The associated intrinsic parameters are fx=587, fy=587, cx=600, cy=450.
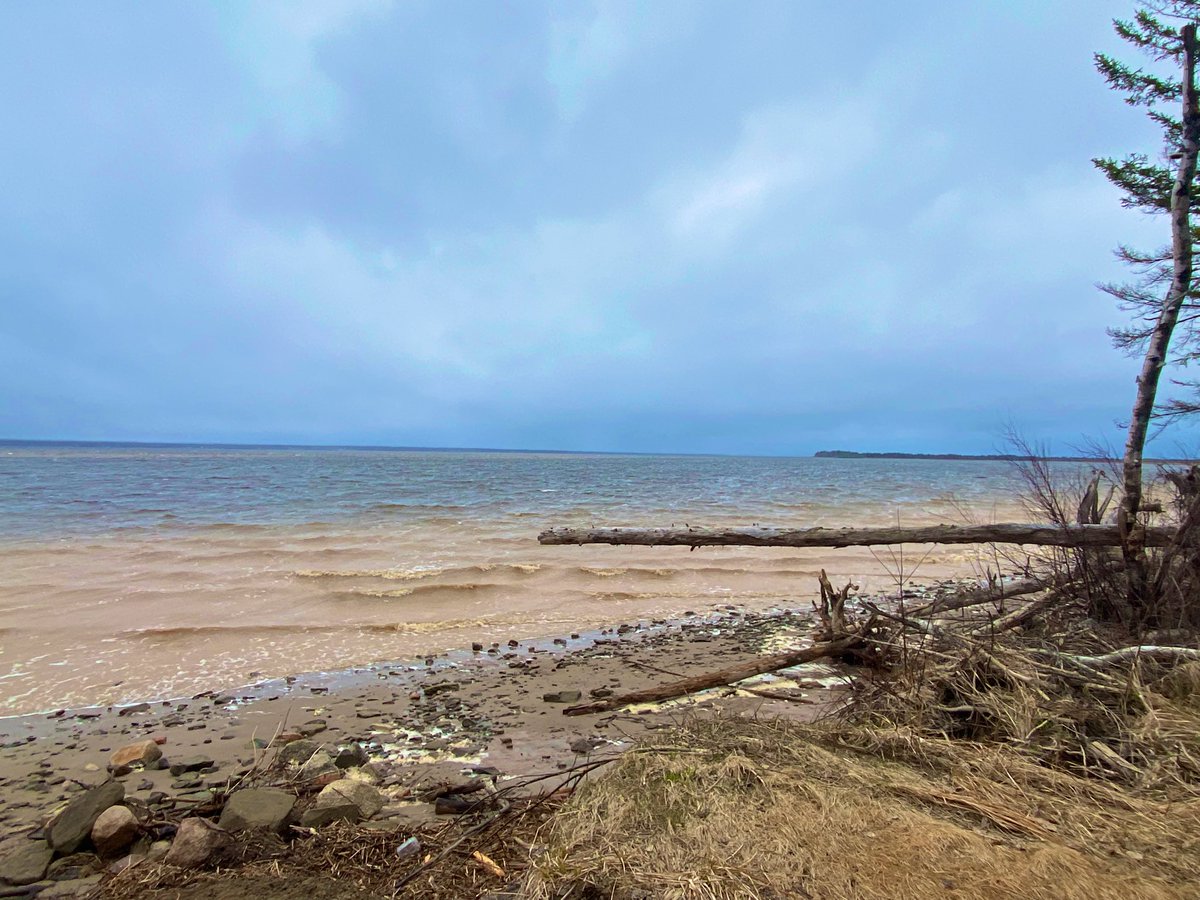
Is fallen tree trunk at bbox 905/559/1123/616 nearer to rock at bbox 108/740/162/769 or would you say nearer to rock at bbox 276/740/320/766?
rock at bbox 276/740/320/766

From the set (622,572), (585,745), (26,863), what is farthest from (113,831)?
(622,572)

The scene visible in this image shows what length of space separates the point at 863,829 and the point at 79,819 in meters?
4.40

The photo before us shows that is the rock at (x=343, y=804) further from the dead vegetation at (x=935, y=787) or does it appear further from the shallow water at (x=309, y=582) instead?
the shallow water at (x=309, y=582)

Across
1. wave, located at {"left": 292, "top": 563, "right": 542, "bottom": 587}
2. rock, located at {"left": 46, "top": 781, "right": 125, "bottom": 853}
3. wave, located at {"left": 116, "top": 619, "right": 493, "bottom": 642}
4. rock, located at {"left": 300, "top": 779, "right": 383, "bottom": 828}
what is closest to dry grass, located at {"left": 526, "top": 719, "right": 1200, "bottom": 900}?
rock, located at {"left": 300, "top": 779, "right": 383, "bottom": 828}

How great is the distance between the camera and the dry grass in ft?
7.52

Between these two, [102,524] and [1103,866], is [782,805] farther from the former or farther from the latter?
[102,524]

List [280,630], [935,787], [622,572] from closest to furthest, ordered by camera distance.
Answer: [935,787] → [280,630] → [622,572]

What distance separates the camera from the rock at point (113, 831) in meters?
3.38

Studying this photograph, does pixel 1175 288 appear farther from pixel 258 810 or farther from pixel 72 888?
pixel 72 888

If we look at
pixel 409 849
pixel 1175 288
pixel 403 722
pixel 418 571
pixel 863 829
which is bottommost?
pixel 403 722

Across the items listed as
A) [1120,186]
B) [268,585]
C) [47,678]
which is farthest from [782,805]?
[268,585]

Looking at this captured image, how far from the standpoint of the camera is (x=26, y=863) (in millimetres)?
3318

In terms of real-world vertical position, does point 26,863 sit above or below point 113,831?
below

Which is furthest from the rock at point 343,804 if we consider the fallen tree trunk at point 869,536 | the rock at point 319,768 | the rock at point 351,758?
the fallen tree trunk at point 869,536
